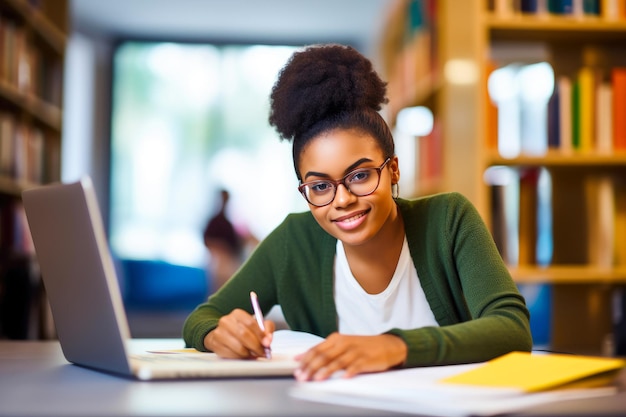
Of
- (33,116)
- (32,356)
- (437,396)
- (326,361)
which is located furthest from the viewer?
(33,116)

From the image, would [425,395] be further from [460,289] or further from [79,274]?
[460,289]

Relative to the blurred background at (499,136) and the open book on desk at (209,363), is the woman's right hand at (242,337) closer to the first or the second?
the open book on desk at (209,363)

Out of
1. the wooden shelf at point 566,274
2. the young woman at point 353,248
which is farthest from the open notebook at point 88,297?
the wooden shelf at point 566,274

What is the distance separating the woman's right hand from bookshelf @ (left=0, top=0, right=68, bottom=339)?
2.14 metres

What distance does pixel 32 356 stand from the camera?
3.81 ft

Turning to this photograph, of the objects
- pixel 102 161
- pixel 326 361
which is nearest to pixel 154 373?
pixel 326 361

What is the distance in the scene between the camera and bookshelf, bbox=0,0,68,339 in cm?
304

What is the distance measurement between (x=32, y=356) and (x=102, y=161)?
711 cm

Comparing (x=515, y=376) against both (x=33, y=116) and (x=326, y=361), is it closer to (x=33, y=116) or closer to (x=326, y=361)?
(x=326, y=361)

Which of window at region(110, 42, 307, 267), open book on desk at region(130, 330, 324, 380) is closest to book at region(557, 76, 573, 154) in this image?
open book on desk at region(130, 330, 324, 380)

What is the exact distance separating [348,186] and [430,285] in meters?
0.24

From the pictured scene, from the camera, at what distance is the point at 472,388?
2.45ft

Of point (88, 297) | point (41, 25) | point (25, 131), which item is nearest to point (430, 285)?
point (88, 297)

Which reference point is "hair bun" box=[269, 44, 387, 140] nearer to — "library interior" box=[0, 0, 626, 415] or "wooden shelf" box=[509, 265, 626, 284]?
"library interior" box=[0, 0, 626, 415]
